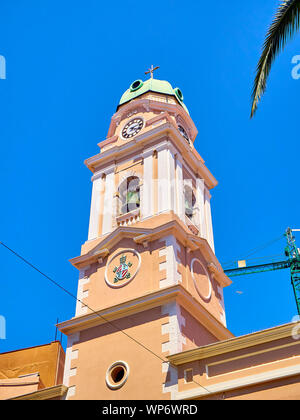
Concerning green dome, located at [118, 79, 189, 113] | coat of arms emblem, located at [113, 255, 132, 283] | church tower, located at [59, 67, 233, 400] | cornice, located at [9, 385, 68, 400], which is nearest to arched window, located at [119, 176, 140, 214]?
church tower, located at [59, 67, 233, 400]

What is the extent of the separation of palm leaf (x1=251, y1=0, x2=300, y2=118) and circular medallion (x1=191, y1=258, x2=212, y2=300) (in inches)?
334

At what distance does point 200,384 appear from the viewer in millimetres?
15125

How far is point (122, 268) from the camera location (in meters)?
20.2

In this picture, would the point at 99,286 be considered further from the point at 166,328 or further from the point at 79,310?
the point at 166,328

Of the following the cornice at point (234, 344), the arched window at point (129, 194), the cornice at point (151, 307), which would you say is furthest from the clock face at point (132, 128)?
the cornice at point (234, 344)

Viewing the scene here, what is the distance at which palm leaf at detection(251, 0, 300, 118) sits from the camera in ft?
40.4

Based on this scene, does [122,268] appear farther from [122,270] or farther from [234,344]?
[234,344]

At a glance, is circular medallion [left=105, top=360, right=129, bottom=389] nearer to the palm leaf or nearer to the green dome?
the palm leaf

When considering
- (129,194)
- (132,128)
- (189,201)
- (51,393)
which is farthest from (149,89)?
(51,393)

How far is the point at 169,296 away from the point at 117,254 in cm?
368

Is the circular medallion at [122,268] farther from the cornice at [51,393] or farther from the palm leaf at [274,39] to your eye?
the palm leaf at [274,39]
